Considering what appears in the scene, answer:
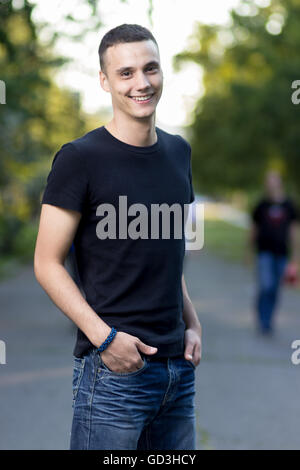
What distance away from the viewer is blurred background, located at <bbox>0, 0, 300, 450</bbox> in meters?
5.81

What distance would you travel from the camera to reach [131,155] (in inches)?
99.1

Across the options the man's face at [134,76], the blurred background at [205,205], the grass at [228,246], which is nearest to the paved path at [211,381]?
the blurred background at [205,205]

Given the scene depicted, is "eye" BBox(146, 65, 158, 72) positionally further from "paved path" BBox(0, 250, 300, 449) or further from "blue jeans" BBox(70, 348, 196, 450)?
"paved path" BBox(0, 250, 300, 449)

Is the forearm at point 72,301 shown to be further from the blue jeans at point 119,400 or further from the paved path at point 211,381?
the paved path at point 211,381

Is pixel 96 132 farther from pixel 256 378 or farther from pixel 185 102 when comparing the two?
pixel 185 102

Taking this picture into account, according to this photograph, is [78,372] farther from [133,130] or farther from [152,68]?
[152,68]

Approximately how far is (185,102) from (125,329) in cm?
3747

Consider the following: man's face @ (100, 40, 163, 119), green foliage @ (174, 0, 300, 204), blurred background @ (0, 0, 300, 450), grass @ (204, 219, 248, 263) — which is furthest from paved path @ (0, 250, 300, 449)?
grass @ (204, 219, 248, 263)

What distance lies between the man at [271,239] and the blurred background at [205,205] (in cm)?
51

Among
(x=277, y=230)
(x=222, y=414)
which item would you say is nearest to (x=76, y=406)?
(x=222, y=414)

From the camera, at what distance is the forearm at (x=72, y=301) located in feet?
7.84

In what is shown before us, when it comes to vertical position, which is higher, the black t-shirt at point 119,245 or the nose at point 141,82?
the nose at point 141,82

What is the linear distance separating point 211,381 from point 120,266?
4.92m

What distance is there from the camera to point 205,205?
659 inches
